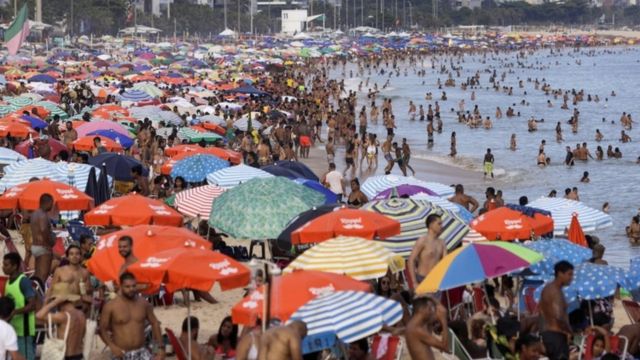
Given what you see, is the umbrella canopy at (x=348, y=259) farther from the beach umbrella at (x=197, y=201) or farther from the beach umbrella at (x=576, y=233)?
the beach umbrella at (x=576, y=233)

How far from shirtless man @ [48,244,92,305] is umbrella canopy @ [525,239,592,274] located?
3957mm

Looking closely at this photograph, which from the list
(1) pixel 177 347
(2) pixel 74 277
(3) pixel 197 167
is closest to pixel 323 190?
(3) pixel 197 167

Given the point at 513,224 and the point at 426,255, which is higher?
the point at 426,255

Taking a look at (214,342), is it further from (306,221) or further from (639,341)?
(639,341)

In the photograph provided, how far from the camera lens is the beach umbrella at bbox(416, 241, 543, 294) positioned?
9.34 m

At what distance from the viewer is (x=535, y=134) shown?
44.4 meters

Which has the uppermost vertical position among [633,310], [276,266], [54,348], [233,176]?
[276,266]

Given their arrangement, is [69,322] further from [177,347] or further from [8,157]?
[8,157]

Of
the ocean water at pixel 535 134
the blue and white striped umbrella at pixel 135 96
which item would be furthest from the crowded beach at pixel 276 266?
the blue and white striped umbrella at pixel 135 96

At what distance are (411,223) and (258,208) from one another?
159cm

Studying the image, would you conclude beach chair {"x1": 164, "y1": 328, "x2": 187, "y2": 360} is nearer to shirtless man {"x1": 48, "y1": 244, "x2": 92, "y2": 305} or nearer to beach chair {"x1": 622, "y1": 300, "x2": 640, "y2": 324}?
shirtless man {"x1": 48, "y1": 244, "x2": 92, "y2": 305}

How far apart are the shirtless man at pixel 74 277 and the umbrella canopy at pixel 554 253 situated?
396 centimetres

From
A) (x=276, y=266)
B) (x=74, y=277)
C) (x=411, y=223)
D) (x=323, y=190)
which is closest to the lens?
(x=276, y=266)

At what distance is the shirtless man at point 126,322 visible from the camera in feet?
28.2
